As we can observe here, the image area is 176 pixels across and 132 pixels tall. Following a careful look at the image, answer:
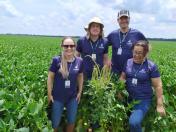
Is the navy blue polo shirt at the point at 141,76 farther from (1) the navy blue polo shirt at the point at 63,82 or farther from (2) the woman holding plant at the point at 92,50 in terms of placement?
(1) the navy blue polo shirt at the point at 63,82

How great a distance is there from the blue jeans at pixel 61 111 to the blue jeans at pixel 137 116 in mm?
949

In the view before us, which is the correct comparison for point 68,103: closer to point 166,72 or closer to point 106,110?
point 106,110

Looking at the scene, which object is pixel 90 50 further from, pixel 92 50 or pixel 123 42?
pixel 123 42

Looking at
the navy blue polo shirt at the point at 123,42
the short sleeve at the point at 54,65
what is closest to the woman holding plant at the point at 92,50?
the navy blue polo shirt at the point at 123,42

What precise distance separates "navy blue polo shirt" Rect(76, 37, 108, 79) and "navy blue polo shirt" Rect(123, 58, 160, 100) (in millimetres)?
736

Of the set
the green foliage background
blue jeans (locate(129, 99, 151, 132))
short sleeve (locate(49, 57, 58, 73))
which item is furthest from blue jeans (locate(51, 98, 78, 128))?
blue jeans (locate(129, 99, 151, 132))

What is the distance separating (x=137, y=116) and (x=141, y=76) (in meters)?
0.65

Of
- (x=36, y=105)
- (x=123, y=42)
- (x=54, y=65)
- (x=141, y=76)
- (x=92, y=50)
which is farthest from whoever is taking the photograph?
(x=123, y=42)

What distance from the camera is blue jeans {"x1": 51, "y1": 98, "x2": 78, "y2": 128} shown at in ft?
23.9

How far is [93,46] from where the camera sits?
806 centimetres

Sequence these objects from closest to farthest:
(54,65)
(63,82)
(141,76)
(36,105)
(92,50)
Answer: (36,105) < (54,65) < (63,82) < (141,76) < (92,50)

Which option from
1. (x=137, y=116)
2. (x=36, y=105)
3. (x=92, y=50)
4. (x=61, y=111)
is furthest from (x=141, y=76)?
(x=36, y=105)

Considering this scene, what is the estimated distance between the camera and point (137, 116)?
7168 mm

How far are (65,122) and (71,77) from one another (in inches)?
42.1
